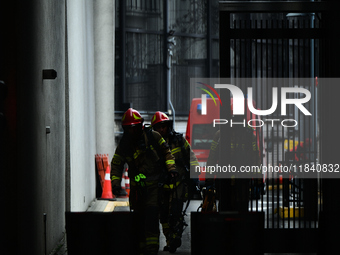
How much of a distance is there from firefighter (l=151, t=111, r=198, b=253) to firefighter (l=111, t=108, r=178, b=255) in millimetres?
491

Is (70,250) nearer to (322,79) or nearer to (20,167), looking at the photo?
(20,167)

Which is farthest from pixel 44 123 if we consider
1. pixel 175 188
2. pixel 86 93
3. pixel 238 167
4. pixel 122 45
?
pixel 122 45

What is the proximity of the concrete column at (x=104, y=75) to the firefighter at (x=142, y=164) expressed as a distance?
9898mm

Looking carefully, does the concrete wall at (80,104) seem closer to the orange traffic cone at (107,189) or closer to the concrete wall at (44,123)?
the concrete wall at (44,123)

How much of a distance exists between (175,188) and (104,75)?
10.3m

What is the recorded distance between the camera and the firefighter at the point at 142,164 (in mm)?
8016

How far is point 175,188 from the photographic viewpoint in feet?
28.7

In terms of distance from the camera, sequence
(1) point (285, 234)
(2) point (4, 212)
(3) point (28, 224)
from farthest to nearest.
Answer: (1) point (285, 234) < (3) point (28, 224) < (2) point (4, 212)

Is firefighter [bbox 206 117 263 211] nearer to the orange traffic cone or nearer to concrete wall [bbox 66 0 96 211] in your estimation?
concrete wall [bbox 66 0 96 211]

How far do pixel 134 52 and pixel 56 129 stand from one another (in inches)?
526

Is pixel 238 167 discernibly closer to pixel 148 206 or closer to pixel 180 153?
pixel 148 206

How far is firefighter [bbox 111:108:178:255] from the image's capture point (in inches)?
316

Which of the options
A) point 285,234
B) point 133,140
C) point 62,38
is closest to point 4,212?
point 133,140

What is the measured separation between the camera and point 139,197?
811 cm
